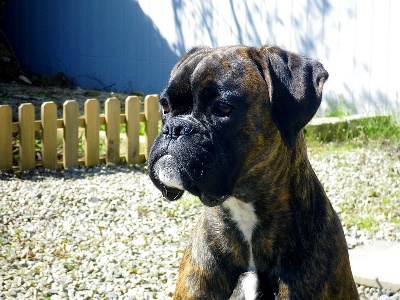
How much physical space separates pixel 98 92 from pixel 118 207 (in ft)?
23.6

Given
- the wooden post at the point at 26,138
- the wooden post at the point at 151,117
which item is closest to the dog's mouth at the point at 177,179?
the wooden post at the point at 26,138

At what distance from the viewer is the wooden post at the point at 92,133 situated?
9367mm

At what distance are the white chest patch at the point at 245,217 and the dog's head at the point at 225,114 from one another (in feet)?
0.61

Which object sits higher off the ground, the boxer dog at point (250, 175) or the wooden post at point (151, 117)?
the boxer dog at point (250, 175)

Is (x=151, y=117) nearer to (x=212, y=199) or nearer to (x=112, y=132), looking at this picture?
(x=112, y=132)

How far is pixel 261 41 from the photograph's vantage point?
40.3 feet

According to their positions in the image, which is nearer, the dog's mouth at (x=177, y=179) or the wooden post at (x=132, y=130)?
the dog's mouth at (x=177, y=179)

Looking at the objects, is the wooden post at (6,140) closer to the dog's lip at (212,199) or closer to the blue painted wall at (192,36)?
the blue painted wall at (192,36)

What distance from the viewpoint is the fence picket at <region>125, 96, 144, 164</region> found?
31.5 ft

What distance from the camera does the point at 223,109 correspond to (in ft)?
10.8

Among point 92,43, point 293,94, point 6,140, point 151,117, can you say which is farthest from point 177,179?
point 92,43

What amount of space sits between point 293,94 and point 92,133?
A: 250 inches

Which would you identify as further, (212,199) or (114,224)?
(114,224)

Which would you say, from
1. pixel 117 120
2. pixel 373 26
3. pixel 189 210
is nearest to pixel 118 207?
pixel 189 210
